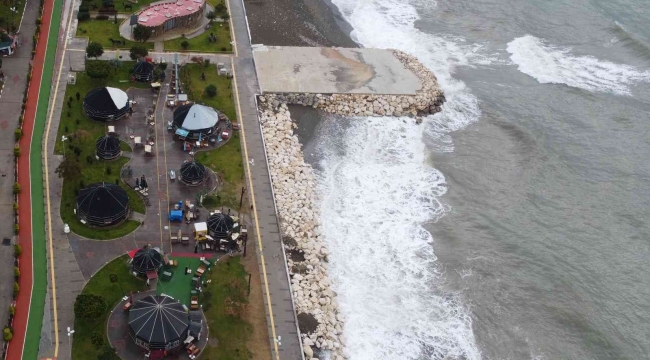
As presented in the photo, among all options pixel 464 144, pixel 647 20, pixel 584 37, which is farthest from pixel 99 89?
pixel 647 20

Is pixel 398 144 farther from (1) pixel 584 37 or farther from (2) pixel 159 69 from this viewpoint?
(1) pixel 584 37

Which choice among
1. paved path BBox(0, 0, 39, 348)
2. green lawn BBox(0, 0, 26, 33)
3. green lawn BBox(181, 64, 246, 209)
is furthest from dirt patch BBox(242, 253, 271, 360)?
green lawn BBox(0, 0, 26, 33)

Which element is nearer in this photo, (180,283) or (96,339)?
(96,339)

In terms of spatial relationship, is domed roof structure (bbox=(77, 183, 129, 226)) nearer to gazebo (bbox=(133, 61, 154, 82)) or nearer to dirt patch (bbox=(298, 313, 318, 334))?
dirt patch (bbox=(298, 313, 318, 334))

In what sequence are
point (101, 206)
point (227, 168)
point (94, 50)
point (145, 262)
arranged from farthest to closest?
1. point (94, 50)
2. point (227, 168)
3. point (101, 206)
4. point (145, 262)

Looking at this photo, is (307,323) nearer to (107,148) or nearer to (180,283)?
(180,283)

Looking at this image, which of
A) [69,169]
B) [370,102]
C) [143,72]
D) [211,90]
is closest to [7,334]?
[69,169]

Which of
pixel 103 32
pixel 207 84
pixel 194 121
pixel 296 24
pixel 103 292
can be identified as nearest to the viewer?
pixel 103 292
